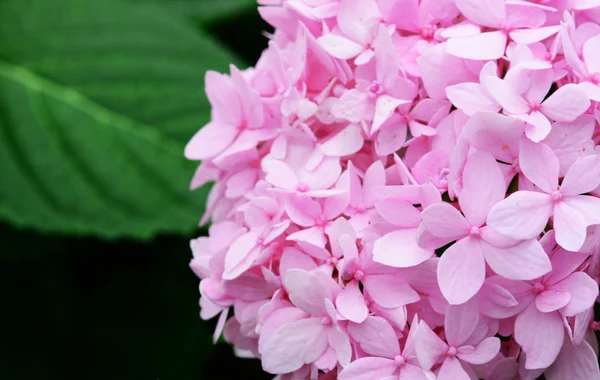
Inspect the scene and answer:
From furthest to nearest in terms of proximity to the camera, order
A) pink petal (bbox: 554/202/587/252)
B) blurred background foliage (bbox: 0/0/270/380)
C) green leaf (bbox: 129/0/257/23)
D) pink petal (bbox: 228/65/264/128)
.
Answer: green leaf (bbox: 129/0/257/23)
blurred background foliage (bbox: 0/0/270/380)
pink petal (bbox: 228/65/264/128)
pink petal (bbox: 554/202/587/252)

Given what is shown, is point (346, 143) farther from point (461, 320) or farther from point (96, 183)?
point (96, 183)

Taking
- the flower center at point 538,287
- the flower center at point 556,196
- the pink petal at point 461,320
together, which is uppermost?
the flower center at point 556,196

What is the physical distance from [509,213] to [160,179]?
20.7 inches

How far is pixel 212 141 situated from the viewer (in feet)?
1.59

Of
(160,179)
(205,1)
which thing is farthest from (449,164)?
(205,1)

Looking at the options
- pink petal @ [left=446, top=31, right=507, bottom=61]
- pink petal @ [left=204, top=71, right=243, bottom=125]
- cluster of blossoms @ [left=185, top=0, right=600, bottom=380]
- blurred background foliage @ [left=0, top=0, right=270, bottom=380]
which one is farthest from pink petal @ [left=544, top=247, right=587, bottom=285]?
blurred background foliage @ [left=0, top=0, right=270, bottom=380]

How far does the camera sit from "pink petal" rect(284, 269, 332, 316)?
376 mm

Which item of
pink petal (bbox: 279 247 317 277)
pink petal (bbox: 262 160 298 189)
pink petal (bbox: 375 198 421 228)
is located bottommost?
pink petal (bbox: 279 247 317 277)

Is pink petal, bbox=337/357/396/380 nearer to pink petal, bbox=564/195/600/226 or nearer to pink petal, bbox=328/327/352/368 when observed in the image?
pink petal, bbox=328/327/352/368

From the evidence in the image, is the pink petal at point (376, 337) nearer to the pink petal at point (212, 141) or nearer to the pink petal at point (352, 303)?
the pink petal at point (352, 303)

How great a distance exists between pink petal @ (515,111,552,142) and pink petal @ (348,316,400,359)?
0.11 metres

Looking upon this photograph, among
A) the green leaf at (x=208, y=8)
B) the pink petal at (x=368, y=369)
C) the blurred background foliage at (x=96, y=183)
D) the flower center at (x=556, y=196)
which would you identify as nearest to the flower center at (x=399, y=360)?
the pink petal at (x=368, y=369)

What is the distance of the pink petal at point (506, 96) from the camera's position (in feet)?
1.20

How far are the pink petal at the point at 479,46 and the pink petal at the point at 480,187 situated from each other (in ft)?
0.18
